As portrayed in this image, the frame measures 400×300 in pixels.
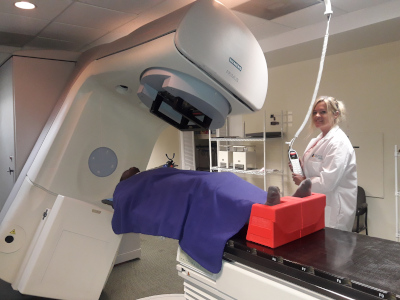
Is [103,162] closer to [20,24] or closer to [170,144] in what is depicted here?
[20,24]

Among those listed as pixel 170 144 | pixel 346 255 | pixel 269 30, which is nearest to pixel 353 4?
pixel 269 30

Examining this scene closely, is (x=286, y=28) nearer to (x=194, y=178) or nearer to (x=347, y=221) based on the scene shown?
(x=347, y=221)

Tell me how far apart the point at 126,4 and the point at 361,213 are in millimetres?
2614

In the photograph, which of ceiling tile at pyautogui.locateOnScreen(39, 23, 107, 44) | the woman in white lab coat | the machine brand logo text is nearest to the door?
ceiling tile at pyautogui.locateOnScreen(39, 23, 107, 44)

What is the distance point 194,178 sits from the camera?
1.40 m

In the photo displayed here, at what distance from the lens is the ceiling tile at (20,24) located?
2.09 metres

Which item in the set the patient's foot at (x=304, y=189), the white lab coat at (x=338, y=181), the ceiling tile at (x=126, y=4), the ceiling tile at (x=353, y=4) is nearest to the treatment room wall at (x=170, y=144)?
the ceiling tile at (x=126, y=4)

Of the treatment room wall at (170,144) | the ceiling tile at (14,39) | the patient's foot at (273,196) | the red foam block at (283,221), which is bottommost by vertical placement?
the red foam block at (283,221)

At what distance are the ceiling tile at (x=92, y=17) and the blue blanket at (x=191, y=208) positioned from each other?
44.2 inches

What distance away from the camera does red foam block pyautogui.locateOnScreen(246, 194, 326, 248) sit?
41.8 inches

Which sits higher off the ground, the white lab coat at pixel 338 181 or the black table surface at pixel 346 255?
the white lab coat at pixel 338 181

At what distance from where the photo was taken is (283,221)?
1.09 m

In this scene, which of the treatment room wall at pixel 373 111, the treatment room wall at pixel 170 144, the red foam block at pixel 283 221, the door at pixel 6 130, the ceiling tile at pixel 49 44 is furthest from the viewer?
the treatment room wall at pixel 170 144

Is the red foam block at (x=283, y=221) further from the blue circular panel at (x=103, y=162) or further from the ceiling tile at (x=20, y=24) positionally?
the ceiling tile at (x=20, y=24)
